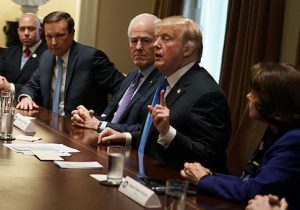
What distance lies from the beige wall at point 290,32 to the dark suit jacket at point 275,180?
1.89 metres

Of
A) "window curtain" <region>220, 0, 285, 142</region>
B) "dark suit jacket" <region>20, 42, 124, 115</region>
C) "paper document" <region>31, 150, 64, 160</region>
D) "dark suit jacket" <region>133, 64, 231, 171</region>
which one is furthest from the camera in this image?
"dark suit jacket" <region>20, 42, 124, 115</region>

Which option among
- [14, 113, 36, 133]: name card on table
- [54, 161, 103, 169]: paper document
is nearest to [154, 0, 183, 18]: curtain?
[14, 113, 36, 133]: name card on table

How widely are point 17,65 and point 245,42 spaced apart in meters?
2.35

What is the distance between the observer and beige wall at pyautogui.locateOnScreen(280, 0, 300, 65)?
3.74 m

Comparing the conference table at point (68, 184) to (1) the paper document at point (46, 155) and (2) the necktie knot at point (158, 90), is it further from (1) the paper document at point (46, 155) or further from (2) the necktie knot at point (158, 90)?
(2) the necktie knot at point (158, 90)

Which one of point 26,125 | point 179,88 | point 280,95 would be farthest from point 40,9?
point 280,95

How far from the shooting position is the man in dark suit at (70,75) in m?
4.30

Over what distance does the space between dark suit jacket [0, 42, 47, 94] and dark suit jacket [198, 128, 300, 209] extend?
363 cm

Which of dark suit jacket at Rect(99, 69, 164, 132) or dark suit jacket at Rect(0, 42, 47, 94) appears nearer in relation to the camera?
dark suit jacket at Rect(99, 69, 164, 132)

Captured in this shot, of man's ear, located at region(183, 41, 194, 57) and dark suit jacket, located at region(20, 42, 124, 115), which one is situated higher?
man's ear, located at region(183, 41, 194, 57)

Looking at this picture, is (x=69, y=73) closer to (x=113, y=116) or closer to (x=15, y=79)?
(x=113, y=116)

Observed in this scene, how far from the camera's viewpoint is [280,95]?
2023 millimetres

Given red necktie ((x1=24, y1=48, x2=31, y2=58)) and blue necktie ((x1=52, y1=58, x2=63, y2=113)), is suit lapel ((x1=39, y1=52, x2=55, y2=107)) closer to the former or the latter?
blue necktie ((x1=52, y1=58, x2=63, y2=113))

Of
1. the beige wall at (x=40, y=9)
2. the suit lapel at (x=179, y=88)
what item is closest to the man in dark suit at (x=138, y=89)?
the suit lapel at (x=179, y=88)
